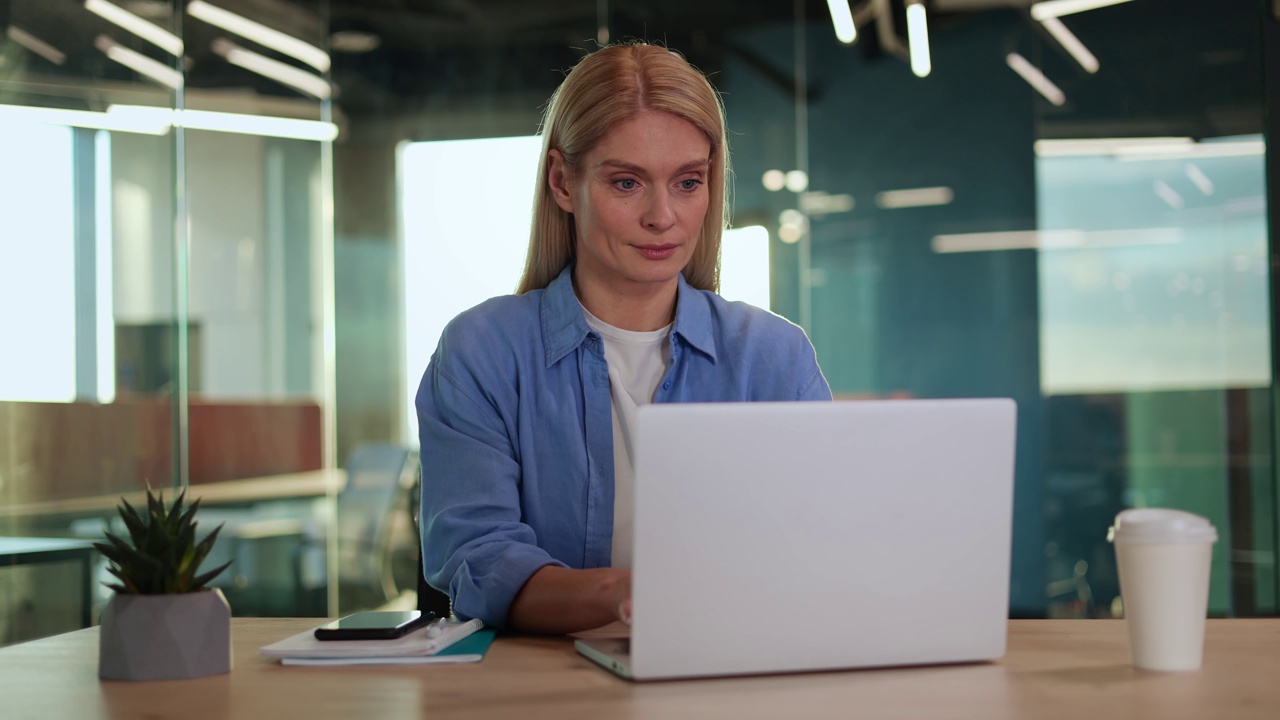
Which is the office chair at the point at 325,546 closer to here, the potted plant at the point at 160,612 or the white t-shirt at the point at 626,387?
the white t-shirt at the point at 626,387

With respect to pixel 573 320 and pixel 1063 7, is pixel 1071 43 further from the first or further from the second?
pixel 573 320

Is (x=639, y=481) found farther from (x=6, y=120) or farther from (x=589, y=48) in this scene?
(x=589, y=48)

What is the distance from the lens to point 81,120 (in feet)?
11.5

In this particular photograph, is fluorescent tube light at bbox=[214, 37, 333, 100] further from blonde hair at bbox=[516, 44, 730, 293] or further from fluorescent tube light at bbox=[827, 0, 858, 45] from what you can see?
blonde hair at bbox=[516, 44, 730, 293]

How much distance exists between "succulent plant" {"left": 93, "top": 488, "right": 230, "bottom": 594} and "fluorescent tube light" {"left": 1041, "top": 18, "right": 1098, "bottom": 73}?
3886 mm

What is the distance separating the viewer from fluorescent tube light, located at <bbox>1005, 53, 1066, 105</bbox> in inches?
168

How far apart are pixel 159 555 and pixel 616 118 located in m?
0.85

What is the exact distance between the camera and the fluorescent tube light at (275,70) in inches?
171

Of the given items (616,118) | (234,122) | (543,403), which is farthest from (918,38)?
(543,403)

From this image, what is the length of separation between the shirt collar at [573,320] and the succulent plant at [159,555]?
2.06 ft

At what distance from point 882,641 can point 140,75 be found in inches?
138

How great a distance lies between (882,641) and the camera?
3.60 feet

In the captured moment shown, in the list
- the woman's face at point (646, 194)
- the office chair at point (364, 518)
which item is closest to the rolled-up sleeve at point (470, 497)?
the woman's face at point (646, 194)

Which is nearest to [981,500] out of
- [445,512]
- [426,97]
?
[445,512]
